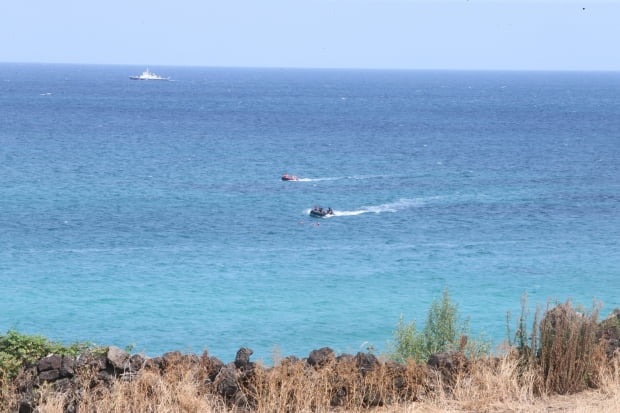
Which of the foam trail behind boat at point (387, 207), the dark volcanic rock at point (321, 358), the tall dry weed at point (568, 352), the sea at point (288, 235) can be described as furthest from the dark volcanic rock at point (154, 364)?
the foam trail behind boat at point (387, 207)

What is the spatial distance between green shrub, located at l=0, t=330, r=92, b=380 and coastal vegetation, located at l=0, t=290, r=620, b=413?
1 centimetres

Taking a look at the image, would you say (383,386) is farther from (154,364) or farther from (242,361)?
(154,364)

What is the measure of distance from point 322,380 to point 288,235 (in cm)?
3956

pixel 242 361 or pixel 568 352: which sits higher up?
pixel 568 352

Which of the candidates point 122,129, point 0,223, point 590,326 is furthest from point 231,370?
point 122,129

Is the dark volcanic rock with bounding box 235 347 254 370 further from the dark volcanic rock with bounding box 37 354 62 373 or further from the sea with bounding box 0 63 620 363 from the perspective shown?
the dark volcanic rock with bounding box 37 354 62 373

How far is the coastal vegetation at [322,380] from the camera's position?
36.1 ft

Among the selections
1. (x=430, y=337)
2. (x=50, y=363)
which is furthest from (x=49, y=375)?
(x=430, y=337)

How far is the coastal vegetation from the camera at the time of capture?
11.0 metres

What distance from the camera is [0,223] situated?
52.8m

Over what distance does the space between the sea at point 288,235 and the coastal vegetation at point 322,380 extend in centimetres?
86

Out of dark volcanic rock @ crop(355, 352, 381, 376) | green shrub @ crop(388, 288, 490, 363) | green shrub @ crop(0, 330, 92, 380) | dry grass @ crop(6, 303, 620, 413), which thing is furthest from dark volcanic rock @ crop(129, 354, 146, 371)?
green shrub @ crop(388, 288, 490, 363)

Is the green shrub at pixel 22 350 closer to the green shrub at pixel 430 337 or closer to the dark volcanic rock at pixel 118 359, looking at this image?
the dark volcanic rock at pixel 118 359

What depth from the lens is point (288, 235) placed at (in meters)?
50.9
